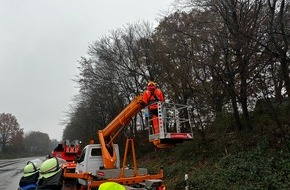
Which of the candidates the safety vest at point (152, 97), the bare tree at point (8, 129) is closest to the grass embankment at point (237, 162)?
the safety vest at point (152, 97)

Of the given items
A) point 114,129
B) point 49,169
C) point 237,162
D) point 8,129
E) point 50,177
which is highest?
point 8,129

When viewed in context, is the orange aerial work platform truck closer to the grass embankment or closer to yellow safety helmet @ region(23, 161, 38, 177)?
the grass embankment

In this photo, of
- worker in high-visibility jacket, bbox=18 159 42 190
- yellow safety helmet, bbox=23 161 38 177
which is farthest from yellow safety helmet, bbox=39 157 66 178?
yellow safety helmet, bbox=23 161 38 177

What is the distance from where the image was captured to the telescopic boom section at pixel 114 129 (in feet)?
46.4

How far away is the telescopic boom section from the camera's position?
46.4 ft

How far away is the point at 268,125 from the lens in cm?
1755

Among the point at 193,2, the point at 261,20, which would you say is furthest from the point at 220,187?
the point at 193,2

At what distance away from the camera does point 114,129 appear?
614 inches

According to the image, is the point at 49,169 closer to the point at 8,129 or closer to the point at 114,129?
the point at 114,129

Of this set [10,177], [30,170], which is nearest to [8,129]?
[10,177]

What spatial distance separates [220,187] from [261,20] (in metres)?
7.92

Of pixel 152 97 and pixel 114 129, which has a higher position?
pixel 152 97

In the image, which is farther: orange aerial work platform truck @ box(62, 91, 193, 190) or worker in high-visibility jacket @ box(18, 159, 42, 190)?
orange aerial work platform truck @ box(62, 91, 193, 190)

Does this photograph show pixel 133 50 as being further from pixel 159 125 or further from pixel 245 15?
pixel 159 125
